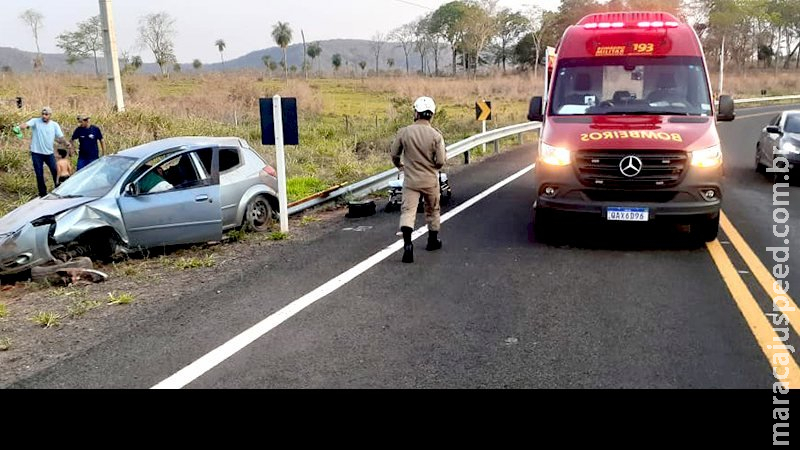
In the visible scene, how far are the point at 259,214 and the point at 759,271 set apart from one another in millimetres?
6440

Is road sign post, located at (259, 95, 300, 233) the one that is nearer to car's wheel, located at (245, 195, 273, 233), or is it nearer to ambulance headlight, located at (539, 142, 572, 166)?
car's wheel, located at (245, 195, 273, 233)

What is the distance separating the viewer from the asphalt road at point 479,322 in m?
4.22

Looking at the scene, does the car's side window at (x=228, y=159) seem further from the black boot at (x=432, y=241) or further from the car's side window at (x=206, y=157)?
the black boot at (x=432, y=241)

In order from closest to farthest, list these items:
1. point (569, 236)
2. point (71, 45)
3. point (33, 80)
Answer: point (569, 236) → point (33, 80) → point (71, 45)

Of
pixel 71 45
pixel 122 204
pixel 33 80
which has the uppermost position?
pixel 71 45

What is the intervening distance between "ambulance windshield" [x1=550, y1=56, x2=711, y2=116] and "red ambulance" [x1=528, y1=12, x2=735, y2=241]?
1cm

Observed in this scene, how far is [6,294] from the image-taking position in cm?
682

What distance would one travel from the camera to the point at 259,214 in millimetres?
9297

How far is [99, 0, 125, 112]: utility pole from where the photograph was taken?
54.4 feet

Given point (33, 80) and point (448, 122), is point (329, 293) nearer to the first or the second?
point (448, 122)

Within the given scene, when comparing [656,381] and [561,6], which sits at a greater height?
[561,6]

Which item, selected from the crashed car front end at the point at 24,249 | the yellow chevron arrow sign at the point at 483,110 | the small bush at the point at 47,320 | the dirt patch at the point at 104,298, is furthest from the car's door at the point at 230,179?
the yellow chevron arrow sign at the point at 483,110
